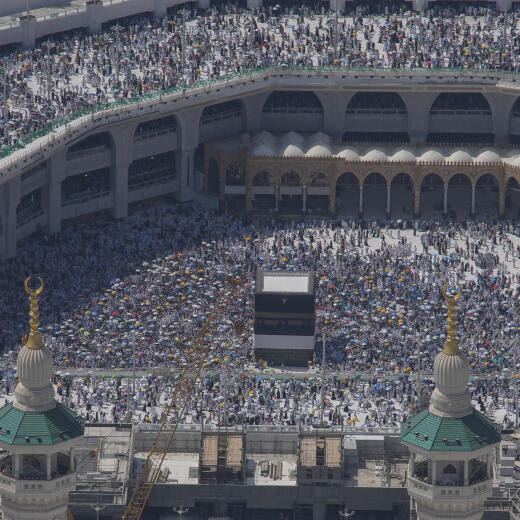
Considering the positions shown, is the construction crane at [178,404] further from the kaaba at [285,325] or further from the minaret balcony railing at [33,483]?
the minaret balcony railing at [33,483]

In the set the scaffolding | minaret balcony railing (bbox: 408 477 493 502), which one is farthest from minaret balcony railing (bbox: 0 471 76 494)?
the scaffolding

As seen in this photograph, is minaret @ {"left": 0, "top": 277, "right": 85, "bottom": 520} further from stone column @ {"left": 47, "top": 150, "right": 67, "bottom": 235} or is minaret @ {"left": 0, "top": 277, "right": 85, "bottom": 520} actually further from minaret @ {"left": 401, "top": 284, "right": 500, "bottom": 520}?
stone column @ {"left": 47, "top": 150, "right": 67, "bottom": 235}

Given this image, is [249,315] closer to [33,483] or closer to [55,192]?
[55,192]

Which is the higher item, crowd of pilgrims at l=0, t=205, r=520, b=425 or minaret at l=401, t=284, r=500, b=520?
crowd of pilgrims at l=0, t=205, r=520, b=425

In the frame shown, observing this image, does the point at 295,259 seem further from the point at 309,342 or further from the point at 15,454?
the point at 15,454

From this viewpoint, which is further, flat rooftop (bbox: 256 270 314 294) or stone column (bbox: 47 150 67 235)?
stone column (bbox: 47 150 67 235)

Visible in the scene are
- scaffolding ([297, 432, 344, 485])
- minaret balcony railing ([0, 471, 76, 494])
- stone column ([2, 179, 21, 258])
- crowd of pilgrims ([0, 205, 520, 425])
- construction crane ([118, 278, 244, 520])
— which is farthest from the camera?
stone column ([2, 179, 21, 258])
